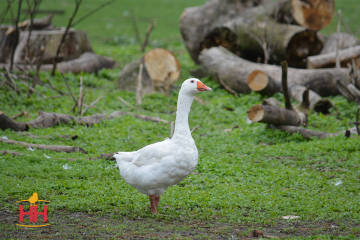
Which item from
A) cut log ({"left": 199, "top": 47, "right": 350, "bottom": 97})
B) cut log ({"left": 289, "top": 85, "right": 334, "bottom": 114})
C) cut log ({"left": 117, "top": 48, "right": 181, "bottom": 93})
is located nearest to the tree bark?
cut log ({"left": 199, "top": 47, "right": 350, "bottom": 97})

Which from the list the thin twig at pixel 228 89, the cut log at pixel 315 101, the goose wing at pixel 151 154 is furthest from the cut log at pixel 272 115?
the goose wing at pixel 151 154

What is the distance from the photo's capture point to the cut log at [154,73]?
38.3ft

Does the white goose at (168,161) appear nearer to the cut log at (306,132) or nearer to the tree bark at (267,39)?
the cut log at (306,132)

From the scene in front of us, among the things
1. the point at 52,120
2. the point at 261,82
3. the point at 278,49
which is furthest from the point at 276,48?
the point at 52,120

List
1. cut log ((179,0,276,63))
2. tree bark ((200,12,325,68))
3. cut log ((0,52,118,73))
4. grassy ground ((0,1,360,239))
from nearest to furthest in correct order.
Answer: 1. grassy ground ((0,1,360,239))
2. tree bark ((200,12,325,68))
3. cut log ((0,52,118,73))
4. cut log ((179,0,276,63))

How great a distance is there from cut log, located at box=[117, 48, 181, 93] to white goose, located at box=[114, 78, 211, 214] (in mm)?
7110

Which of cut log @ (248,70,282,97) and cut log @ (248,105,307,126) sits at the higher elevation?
cut log @ (248,70,282,97)

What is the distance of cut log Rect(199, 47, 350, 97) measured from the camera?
10453mm

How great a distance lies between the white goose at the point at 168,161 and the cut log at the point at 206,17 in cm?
982

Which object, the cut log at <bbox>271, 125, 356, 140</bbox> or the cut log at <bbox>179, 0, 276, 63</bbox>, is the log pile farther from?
the cut log at <bbox>271, 125, 356, 140</bbox>

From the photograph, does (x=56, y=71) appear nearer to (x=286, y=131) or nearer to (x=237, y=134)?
(x=237, y=134)

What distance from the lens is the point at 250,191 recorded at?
5520mm

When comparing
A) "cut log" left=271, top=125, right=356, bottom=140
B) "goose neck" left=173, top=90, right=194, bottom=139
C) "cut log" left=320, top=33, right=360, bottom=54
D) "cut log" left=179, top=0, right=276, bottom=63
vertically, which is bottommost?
"cut log" left=271, top=125, right=356, bottom=140

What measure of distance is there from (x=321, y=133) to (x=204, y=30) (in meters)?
7.87
